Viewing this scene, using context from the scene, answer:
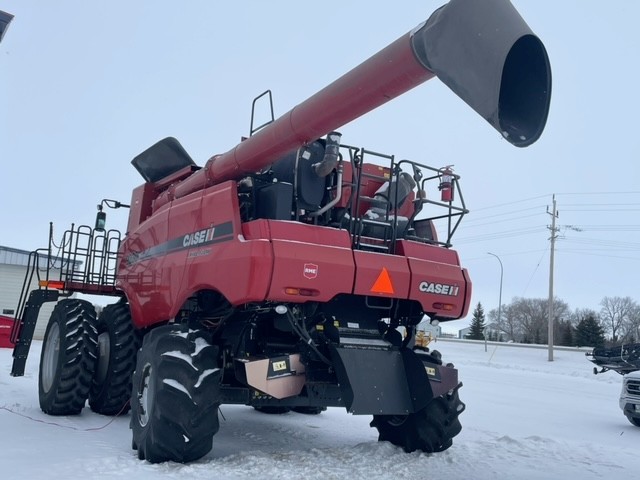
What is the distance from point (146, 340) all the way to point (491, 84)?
4236mm

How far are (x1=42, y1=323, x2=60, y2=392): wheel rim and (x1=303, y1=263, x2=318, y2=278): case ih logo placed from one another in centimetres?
489

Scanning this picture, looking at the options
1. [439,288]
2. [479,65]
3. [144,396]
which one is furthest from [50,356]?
[479,65]

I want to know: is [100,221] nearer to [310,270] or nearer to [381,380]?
[310,270]

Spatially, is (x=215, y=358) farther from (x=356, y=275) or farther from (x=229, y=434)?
(x=229, y=434)

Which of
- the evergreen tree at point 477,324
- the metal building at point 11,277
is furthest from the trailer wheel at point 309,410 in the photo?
the evergreen tree at point 477,324

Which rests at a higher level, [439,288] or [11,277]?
[11,277]

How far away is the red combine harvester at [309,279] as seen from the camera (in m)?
5.18

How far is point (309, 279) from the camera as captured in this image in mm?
5758

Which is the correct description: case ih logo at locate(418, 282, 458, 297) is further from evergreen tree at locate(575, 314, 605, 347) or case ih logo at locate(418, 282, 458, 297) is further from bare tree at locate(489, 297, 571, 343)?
bare tree at locate(489, 297, 571, 343)

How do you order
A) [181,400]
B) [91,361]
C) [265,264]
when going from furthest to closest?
1. [91,361]
2. [181,400]
3. [265,264]

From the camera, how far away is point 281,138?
5.64m

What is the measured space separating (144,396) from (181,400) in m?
0.90

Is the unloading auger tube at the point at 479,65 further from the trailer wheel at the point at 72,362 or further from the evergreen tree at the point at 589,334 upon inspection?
the evergreen tree at the point at 589,334

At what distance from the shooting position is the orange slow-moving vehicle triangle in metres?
6.20
